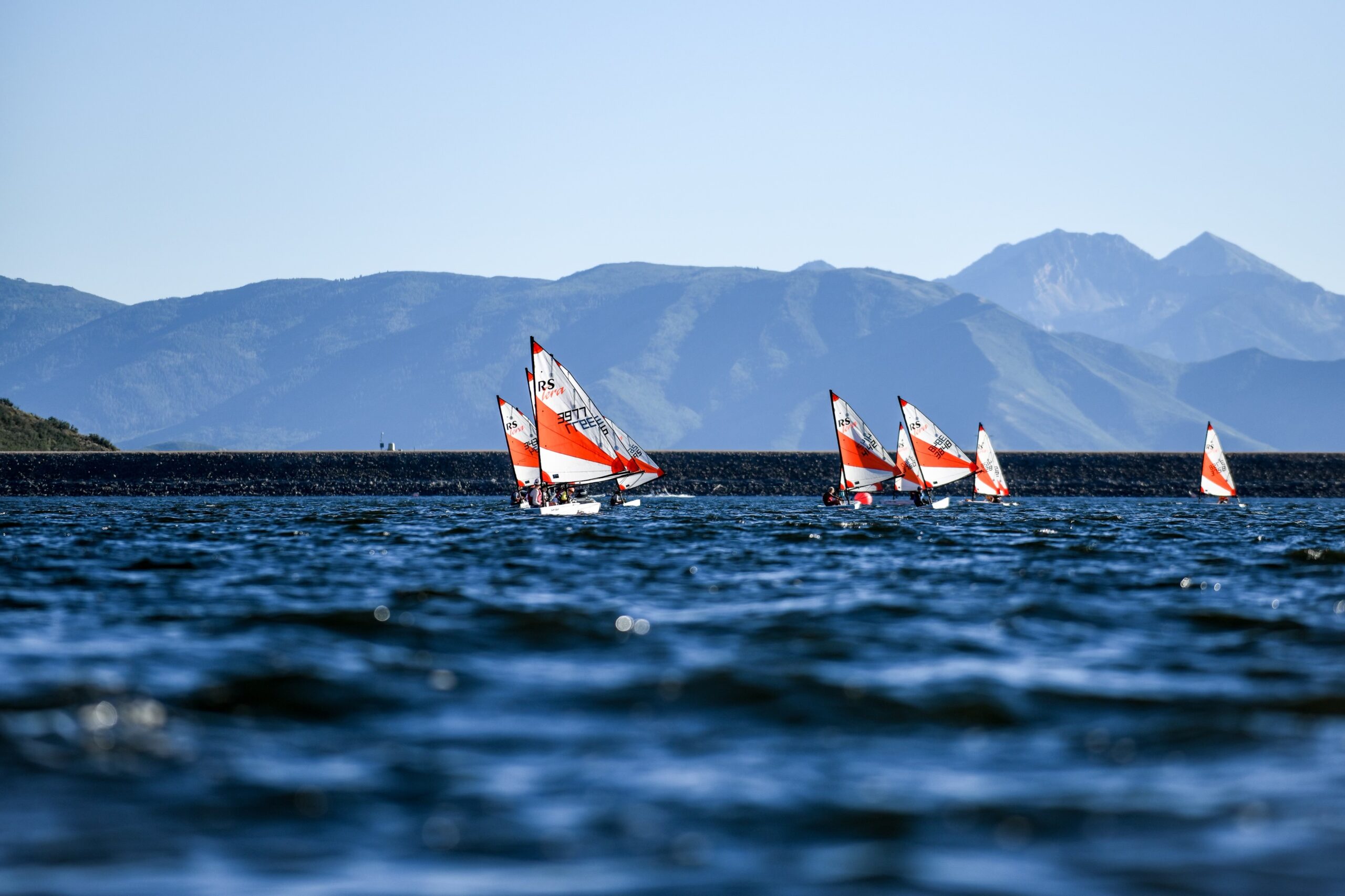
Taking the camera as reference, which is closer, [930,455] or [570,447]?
[570,447]

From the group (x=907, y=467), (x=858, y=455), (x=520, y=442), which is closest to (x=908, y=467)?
(x=907, y=467)

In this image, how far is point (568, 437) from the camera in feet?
144

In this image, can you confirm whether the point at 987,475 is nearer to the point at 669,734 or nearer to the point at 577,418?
the point at 577,418

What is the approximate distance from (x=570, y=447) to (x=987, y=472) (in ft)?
83.7

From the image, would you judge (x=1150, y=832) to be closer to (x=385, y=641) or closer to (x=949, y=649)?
(x=949, y=649)

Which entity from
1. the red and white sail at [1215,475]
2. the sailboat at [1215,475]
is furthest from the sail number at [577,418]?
the red and white sail at [1215,475]

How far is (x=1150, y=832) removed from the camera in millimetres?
6742

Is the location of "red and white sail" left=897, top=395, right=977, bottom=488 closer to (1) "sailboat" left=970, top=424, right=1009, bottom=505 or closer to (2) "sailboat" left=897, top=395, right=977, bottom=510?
(2) "sailboat" left=897, top=395, right=977, bottom=510

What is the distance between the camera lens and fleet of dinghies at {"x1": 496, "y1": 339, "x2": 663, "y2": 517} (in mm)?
42719

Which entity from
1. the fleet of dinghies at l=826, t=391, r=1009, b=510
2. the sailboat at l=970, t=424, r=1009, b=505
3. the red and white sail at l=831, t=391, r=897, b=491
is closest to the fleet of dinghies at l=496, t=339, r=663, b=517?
the fleet of dinghies at l=826, t=391, r=1009, b=510

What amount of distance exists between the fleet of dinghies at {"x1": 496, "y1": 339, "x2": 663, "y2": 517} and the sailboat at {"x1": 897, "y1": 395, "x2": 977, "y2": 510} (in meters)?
12.1

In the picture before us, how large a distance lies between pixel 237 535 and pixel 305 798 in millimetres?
23899

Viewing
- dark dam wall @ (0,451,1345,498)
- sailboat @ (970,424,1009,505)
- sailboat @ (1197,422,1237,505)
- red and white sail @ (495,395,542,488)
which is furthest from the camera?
dark dam wall @ (0,451,1345,498)

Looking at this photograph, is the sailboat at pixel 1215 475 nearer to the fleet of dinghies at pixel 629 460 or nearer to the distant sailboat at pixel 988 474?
the fleet of dinghies at pixel 629 460
